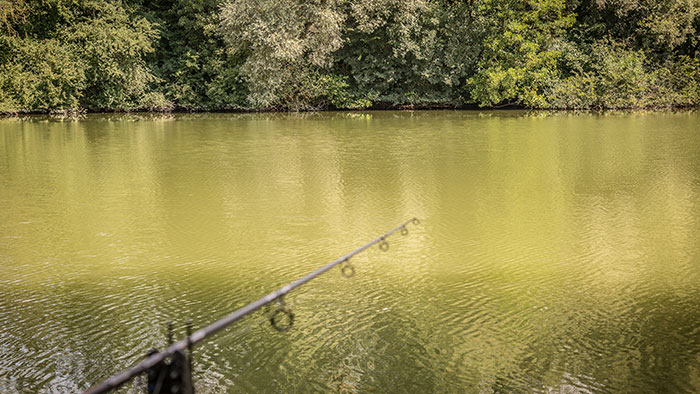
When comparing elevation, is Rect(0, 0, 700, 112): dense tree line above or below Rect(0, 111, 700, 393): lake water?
above

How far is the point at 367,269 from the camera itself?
619 centimetres

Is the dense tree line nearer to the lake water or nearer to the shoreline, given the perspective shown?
the shoreline

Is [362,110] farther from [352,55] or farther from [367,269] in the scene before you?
[367,269]

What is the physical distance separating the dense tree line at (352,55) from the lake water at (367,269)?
11.8m

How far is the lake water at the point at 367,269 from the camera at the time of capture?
4.28 m

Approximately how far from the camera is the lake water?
4.28 metres

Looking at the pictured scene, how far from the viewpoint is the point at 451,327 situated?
483 centimetres

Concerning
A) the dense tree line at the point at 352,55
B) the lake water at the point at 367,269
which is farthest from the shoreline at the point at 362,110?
the lake water at the point at 367,269

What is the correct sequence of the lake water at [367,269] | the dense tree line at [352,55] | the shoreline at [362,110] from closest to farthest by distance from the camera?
1. the lake water at [367,269]
2. the dense tree line at [352,55]
3. the shoreline at [362,110]

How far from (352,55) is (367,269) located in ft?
72.4

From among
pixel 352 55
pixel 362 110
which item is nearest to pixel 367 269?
pixel 362 110

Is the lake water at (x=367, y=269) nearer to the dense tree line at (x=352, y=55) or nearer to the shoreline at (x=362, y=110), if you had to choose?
the dense tree line at (x=352, y=55)

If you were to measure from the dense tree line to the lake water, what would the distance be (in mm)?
11790

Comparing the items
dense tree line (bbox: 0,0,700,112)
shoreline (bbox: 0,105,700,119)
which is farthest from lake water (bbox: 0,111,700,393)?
shoreline (bbox: 0,105,700,119)
